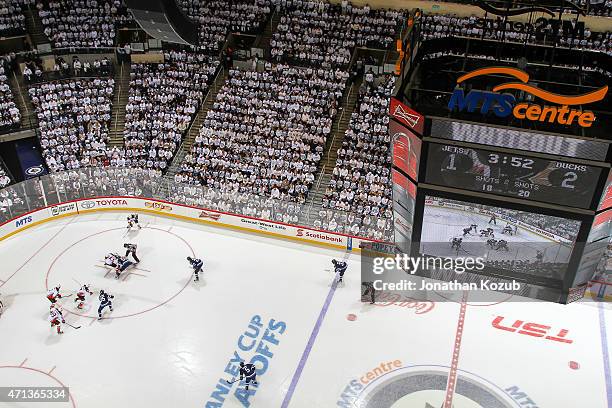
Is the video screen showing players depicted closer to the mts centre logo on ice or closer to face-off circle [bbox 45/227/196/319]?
the mts centre logo on ice

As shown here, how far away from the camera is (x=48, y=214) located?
81.9 feet

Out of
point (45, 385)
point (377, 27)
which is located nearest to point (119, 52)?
point (377, 27)

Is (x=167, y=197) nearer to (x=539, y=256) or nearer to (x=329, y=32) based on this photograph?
(x=329, y=32)

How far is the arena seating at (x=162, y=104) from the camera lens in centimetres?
2766

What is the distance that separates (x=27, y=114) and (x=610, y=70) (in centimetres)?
2472

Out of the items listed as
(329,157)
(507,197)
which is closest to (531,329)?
(507,197)

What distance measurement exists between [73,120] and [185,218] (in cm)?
827

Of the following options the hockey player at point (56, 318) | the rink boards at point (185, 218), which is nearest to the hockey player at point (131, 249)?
the rink boards at point (185, 218)

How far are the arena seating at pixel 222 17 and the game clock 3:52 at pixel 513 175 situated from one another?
20484mm

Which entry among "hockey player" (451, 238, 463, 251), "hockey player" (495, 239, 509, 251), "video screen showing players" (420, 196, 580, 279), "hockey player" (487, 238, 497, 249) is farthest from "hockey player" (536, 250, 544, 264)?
"hockey player" (451, 238, 463, 251)

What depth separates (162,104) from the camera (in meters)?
29.5

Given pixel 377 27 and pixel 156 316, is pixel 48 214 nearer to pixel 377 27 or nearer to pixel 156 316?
pixel 156 316

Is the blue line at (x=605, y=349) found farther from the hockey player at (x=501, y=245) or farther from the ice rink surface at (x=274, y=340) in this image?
the hockey player at (x=501, y=245)

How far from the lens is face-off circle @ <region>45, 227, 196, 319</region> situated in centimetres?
2106
